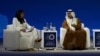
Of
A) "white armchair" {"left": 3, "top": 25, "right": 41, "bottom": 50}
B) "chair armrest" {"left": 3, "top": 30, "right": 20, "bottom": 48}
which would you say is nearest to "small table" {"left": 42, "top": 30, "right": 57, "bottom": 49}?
"white armchair" {"left": 3, "top": 25, "right": 41, "bottom": 50}

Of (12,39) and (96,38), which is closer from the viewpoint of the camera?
(12,39)

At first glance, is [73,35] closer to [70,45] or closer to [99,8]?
[70,45]

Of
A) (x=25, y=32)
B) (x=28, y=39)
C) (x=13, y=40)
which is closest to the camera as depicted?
(x=13, y=40)

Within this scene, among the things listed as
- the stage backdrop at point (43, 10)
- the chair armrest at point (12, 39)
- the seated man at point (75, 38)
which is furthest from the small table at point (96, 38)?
the stage backdrop at point (43, 10)

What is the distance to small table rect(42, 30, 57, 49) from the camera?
9461mm

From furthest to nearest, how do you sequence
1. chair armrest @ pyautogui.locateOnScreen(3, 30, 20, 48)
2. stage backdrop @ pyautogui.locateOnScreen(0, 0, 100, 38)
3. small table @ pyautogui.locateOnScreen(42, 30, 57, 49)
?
stage backdrop @ pyautogui.locateOnScreen(0, 0, 100, 38) → small table @ pyautogui.locateOnScreen(42, 30, 57, 49) → chair armrest @ pyautogui.locateOnScreen(3, 30, 20, 48)

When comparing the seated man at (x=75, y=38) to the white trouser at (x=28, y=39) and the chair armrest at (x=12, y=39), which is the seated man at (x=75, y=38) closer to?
the white trouser at (x=28, y=39)

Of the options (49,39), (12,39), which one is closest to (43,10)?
(49,39)

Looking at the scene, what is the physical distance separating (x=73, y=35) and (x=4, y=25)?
11.9 ft

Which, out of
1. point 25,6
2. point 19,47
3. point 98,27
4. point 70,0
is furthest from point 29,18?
point 19,47

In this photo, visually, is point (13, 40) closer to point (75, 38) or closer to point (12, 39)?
point (12, 39)

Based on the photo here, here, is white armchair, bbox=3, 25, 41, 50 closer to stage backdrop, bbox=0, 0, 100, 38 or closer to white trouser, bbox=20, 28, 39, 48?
white trouser, bbox=20, 28, 39, 48

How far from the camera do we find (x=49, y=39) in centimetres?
946

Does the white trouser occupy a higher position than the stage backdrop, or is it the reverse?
the stage backdrop
